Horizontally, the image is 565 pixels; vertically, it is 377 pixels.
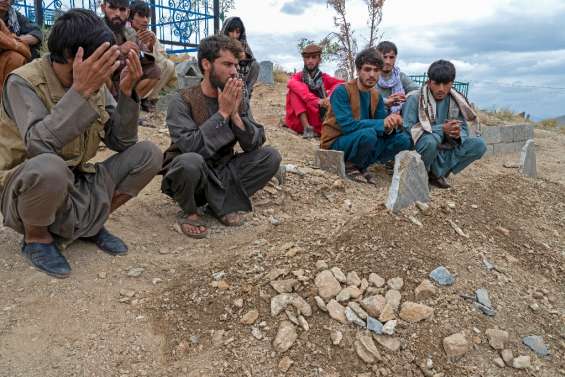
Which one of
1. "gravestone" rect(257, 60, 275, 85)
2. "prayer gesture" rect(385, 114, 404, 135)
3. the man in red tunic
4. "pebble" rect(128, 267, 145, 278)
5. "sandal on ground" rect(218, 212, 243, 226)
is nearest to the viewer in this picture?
"pebble" rect(128, 267, 145, 278)

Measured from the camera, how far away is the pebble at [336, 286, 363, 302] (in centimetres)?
239

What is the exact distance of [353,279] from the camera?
2518mm

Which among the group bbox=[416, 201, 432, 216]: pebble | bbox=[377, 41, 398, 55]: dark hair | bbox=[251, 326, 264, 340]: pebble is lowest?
bbox=[251, 326, 264, 340]: pebble

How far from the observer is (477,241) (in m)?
3.20

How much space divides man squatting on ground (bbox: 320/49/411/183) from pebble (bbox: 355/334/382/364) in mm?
2468

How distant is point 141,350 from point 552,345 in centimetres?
195

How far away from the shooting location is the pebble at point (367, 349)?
2115mm

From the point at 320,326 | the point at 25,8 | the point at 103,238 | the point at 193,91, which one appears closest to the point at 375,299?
the point at 320,326

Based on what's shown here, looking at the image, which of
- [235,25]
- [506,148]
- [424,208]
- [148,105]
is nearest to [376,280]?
[424,208]

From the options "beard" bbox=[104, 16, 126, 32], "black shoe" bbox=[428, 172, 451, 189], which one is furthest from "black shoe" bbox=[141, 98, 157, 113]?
"black shoe" bbox=[428, 172, 451, 189]

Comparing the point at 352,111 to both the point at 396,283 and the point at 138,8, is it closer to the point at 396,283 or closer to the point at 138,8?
the point at 396,283

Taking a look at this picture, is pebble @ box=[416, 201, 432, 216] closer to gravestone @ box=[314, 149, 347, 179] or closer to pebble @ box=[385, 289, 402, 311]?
pebble @ box=[385, 289, 402, 311]

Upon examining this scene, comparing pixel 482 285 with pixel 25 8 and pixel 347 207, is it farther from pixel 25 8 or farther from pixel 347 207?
pixel 25 8

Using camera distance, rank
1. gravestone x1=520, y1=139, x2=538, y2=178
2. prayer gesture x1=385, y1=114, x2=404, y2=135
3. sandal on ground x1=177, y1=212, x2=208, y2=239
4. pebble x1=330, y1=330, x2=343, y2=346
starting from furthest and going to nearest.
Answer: gravestone x1=520, y1=139, x2=538, y2=178 < prayer gesture x1=385, y1=114, x2=404, y2=135 < sandal on ground x1=177, y1=212, x2=208, y2=239 < pebble x1=330, y1=330, x2=343, y2=346
